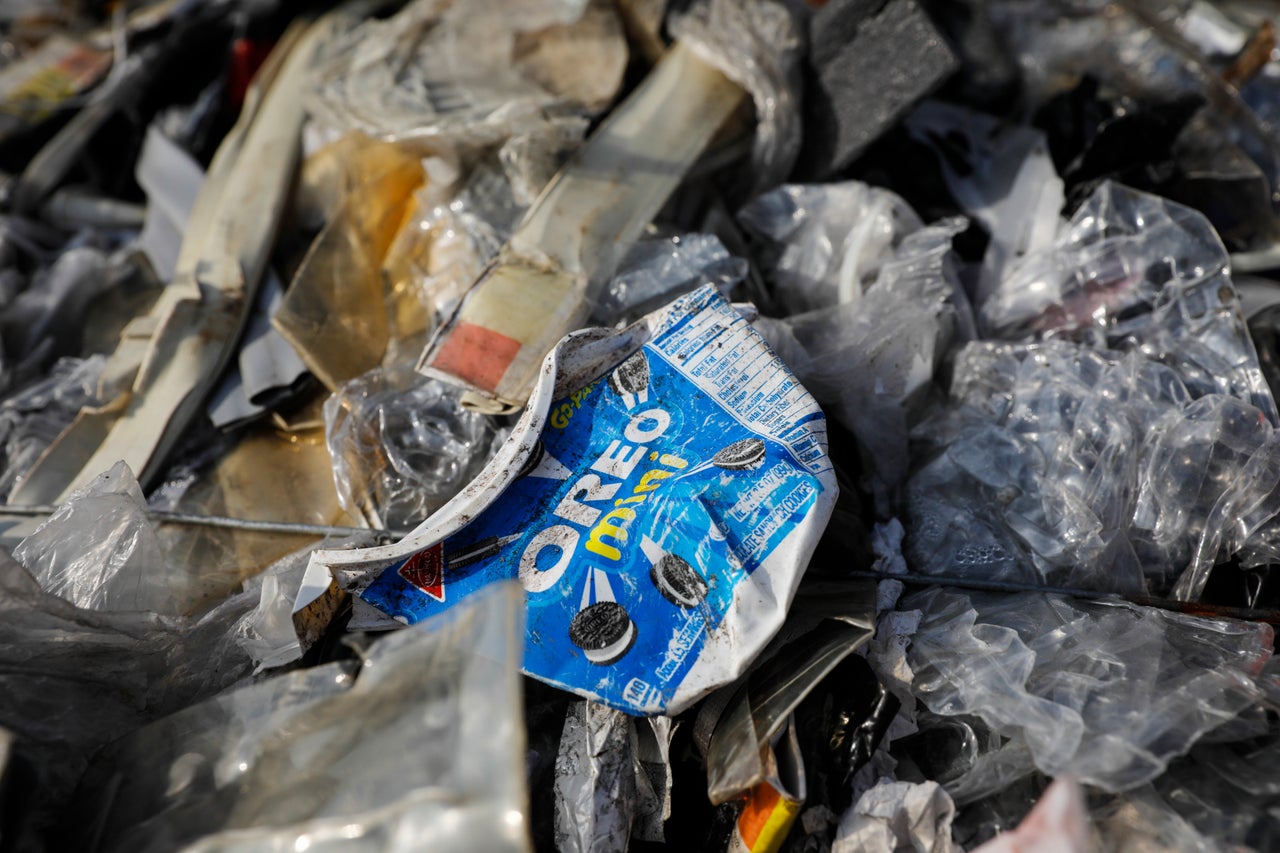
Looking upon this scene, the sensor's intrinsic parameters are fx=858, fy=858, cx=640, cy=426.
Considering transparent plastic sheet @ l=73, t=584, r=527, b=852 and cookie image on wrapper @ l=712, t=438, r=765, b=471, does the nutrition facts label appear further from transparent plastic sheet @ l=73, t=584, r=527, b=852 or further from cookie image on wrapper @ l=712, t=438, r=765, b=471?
transparent plastic sheet @ l=73, t=584, r=527, b=852

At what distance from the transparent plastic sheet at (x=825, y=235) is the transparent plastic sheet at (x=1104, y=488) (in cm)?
41

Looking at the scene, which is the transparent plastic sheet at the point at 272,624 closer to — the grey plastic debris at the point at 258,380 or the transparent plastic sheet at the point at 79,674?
the transparent plastic sheet at the point at 79,674

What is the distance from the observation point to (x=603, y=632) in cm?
120

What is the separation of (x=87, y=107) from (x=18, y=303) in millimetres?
742

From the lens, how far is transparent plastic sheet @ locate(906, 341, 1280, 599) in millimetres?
1400

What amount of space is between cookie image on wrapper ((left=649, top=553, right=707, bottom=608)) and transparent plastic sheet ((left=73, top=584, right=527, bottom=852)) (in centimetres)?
34

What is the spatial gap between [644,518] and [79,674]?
2.74 ft

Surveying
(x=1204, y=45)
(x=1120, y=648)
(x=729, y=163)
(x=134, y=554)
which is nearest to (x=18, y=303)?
(x=134, y=554)

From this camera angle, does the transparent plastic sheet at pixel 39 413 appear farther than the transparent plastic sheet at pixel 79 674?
Yes

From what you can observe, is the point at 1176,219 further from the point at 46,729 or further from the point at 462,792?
the point at 46,729

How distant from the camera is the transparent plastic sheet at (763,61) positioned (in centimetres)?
197

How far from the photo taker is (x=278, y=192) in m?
2.05

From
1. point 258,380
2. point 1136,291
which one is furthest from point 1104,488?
point 258,380

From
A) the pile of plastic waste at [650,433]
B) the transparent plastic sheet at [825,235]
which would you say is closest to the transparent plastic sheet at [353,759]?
the pile of plastic waste at [650,433]
